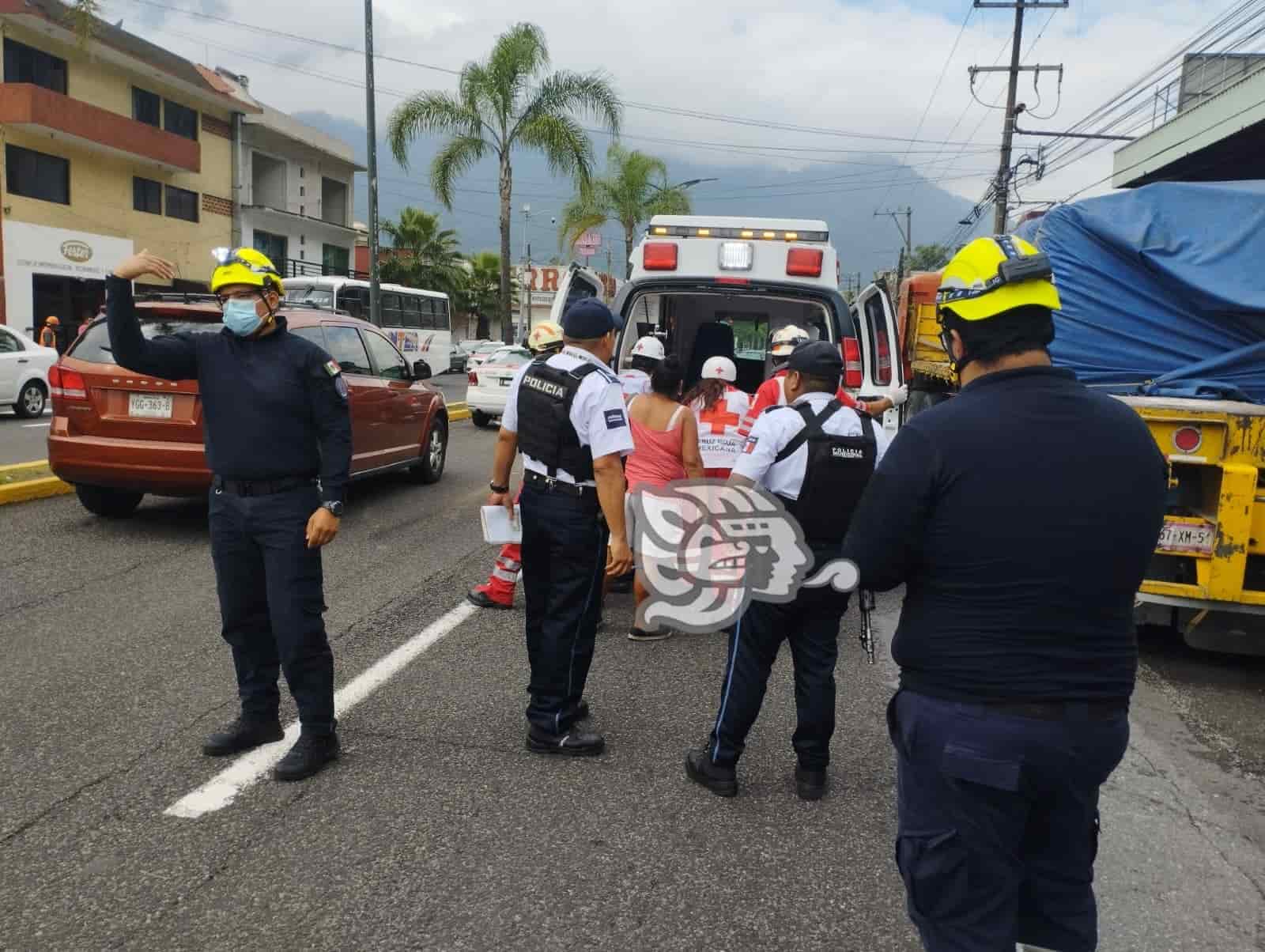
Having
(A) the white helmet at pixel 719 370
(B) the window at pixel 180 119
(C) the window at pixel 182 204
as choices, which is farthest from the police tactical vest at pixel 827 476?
(B) the window at pixel 180 119

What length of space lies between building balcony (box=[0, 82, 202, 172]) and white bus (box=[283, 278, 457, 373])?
23.2 feet

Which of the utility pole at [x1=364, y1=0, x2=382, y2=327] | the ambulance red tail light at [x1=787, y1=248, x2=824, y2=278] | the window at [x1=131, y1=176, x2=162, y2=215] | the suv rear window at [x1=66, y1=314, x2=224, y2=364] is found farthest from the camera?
the window at [x1=131, y1=176, x2=162, y2=215]

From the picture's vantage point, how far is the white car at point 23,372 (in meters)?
14.6

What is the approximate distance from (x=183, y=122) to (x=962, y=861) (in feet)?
126

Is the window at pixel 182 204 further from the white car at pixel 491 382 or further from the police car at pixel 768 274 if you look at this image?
the police car at pixel 768 274

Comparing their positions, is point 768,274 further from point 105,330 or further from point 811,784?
point 105,330

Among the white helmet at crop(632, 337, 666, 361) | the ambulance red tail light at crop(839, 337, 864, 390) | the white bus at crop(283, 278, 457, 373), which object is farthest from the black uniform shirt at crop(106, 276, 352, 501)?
the white bus at crop(283, 278, 457, 373)

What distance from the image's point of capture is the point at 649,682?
493cm

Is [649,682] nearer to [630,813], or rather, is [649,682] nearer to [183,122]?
[630,813]

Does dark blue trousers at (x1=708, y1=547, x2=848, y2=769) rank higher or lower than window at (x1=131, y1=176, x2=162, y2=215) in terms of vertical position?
lower

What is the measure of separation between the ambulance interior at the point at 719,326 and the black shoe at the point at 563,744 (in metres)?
4.02

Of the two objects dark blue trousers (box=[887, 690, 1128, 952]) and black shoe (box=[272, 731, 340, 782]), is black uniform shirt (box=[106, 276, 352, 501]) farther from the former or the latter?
dark blue trousers (box=[887, 690, 1128, 952])

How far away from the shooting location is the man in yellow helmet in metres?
1.82

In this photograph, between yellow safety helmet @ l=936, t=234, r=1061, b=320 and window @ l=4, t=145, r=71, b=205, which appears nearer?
yellow safety helmet @ l=936, t=234, r=1061, b=320
